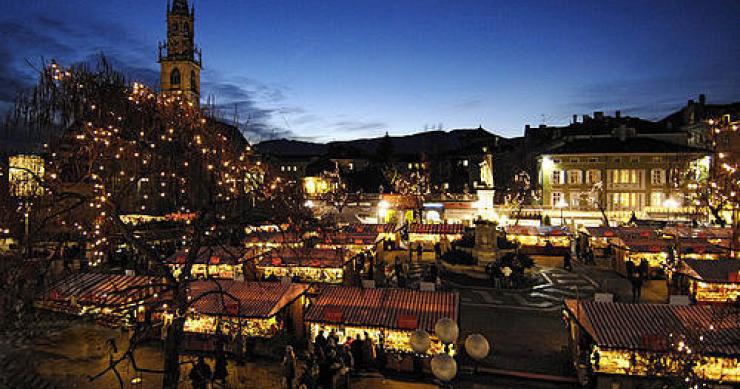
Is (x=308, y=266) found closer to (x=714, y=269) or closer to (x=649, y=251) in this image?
(x=714, y=269)

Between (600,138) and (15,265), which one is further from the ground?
(600,138)

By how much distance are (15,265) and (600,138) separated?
50427mm

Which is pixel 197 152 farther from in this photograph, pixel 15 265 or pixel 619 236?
pixel 619 236

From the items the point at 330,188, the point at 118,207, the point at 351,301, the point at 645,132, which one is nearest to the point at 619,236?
the point at 351,301

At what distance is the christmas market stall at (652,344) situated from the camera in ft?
29.0

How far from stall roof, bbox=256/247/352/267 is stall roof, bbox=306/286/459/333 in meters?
5.64

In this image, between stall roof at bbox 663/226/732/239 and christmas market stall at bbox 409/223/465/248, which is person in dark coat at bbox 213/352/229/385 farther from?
stall roof at bbox 663/226/732/239

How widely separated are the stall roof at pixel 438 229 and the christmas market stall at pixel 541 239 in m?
3.07

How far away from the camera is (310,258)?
18.3 m

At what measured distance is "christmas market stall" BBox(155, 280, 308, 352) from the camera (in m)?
11.5

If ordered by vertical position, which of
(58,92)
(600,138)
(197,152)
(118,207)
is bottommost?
(118,207)

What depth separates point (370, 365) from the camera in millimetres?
11156

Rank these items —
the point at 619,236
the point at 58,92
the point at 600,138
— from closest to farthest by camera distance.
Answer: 1. the point at 58,92
2. the point at 619,236
3. the point at 600,138

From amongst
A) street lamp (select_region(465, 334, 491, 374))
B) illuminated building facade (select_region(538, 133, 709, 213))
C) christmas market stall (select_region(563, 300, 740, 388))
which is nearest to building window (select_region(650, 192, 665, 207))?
illuminated building facade (select_region(538, 133, 709, 213))
